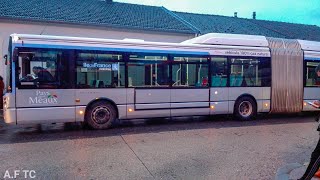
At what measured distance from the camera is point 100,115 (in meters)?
9.56

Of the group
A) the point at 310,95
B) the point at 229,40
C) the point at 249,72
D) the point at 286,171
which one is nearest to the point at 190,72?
the point at 229,40

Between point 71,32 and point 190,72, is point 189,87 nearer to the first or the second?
point 190,72

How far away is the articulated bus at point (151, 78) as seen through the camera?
864 cm

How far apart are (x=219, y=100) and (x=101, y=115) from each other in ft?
14.1

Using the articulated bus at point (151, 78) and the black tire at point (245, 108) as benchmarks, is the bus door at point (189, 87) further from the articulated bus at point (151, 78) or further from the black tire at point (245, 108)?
the black tire at point (245, 108)

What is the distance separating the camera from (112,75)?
962 centimetres

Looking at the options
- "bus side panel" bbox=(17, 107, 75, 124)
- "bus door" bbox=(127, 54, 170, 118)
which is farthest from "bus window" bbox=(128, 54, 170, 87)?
"bus side panel" bbox=(17, 107, 75, 124)

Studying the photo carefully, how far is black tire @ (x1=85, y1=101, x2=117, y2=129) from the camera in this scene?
30.9 feet

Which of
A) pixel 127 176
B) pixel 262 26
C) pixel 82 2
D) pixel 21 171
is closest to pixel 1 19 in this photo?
pixel 82 2

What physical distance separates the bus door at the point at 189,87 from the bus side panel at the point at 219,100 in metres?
0.20

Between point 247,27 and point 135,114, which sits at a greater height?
point 247,27

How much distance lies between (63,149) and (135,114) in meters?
3.26

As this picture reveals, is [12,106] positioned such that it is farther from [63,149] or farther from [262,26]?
[262,26]

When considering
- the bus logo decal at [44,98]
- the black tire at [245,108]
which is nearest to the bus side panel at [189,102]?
the black tire at [245,108]
